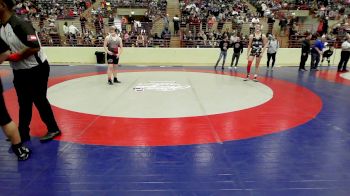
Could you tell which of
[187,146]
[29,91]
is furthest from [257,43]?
[29,91]

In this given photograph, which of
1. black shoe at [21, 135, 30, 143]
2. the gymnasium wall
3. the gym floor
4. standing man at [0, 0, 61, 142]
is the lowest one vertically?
the gym floor

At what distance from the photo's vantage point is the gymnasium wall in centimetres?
1521

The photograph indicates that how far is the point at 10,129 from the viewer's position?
11.4 ft

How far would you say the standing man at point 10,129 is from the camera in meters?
3.38

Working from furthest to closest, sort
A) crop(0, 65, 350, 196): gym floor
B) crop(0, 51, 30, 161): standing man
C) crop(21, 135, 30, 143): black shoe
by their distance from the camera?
crop(21, 135, 30, 143): black shoe < crop(0, 51, 30, 161): standing man < crop(0, 65, 350, 196): gym floor

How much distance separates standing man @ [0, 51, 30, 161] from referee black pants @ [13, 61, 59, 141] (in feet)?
1.20

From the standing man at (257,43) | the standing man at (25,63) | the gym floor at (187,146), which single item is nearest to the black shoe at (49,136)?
the standing man at (25,63)

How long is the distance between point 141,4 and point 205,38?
8.28m

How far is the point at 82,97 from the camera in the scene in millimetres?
7027

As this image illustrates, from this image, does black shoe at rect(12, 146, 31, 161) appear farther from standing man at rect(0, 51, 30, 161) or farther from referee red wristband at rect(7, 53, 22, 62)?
referee red wristband at rect(7, 53, 22, 62)

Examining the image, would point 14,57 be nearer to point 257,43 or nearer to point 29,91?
point 29,91

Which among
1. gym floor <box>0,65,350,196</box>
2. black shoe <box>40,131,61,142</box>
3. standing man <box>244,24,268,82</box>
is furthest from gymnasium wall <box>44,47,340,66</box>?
black shoe <box>40,131,61,142</box>

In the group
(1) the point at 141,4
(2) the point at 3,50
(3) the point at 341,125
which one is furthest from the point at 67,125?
(1) the point at 141,4

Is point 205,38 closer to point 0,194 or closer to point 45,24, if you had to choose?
point 45,24
